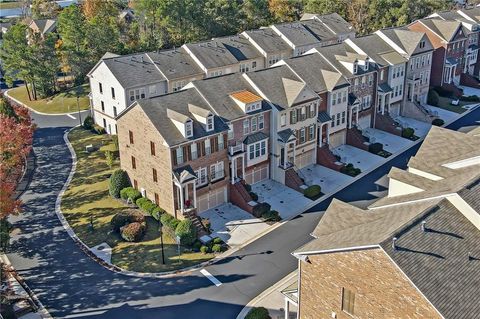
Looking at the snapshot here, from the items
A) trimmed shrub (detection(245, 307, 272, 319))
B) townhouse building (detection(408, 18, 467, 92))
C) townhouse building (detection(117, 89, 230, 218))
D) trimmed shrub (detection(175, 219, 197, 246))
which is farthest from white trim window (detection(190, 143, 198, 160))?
townhouse building (detection(408, 18, 467, 92))

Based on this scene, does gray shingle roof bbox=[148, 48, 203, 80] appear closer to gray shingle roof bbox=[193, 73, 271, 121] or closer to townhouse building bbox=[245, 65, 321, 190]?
gray shingle roof bbox=[193, 73, 271, 121]

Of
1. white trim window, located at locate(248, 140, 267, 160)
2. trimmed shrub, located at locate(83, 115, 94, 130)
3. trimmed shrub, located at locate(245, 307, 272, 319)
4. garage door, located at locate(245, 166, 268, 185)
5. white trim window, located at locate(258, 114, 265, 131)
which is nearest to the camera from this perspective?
trimmed shrub, located at locate(245, 307, 272, 319)

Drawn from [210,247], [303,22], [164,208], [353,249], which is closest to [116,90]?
[164,208]


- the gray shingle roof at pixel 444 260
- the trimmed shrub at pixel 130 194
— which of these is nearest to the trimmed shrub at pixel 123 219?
the trimmed shrub at pixel 130 194

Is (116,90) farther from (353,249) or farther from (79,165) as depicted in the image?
(353,249)

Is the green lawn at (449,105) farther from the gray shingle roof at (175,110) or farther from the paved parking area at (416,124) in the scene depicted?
the gray shingle roof at (175,110)
